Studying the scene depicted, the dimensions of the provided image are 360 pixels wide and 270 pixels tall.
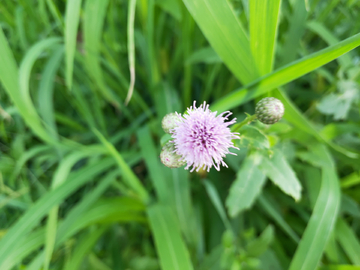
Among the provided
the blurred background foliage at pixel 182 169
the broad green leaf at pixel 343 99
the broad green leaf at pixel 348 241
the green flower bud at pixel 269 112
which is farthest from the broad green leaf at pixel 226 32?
the broad green leaf at pixel 348 241

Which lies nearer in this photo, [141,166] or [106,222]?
[106,222]

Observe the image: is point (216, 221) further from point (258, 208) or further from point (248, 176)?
point (248, 176)

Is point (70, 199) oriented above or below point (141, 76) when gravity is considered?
below

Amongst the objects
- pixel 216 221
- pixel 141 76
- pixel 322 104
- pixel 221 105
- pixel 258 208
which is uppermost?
pixel 141 76

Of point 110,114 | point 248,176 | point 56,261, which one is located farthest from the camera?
point 110,114

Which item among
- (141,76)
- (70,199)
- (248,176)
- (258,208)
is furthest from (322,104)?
(70,199)

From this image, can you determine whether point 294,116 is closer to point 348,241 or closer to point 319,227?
point 319,227

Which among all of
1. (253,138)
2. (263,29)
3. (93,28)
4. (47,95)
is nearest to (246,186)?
(253,138)
